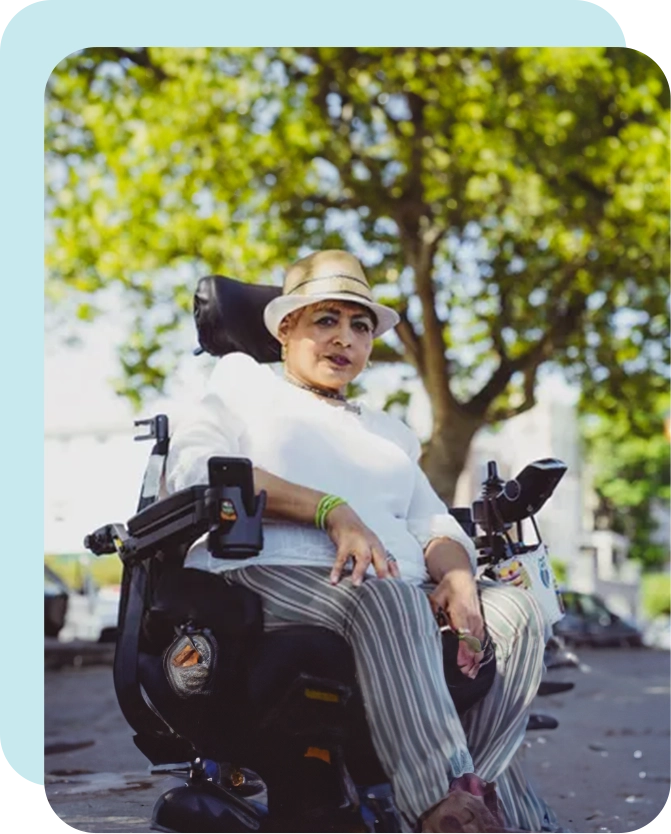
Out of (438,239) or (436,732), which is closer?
(436,732)

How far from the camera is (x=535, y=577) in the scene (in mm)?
→ 2686

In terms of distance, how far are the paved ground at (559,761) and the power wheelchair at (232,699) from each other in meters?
0.23

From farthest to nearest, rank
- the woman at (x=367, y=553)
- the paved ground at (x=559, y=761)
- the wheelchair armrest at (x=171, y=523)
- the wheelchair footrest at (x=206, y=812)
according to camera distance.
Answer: the paved ground at (x=559, y=761) < the wheelchair footrest at (x=206, y=812) < the wheelchair armrest at (x=171, y=523) < the woman at (x=367, y=553)

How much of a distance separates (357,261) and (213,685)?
860mm

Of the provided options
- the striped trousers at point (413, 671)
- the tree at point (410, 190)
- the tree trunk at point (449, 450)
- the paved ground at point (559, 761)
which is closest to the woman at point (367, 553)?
the striped trousers at point (413, 671)

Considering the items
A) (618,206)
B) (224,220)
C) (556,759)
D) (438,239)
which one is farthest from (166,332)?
(556,759)

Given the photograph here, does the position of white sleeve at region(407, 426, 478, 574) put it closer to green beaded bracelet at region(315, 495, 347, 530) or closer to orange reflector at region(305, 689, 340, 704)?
green beaded bracelet at region(315, 495, 347, 530)

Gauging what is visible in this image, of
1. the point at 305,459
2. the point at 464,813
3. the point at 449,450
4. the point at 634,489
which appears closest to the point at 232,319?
the point at 305,459

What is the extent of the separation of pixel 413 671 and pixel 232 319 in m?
1.01

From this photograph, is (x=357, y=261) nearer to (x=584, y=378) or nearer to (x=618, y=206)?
(x=618, y=206)

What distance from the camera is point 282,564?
7.54 feet

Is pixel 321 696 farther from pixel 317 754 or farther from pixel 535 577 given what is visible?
pixel 535 577

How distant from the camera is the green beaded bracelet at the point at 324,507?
2270mm

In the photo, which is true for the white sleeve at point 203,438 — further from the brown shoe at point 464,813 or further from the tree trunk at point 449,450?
the tree trunk at point 449,450
